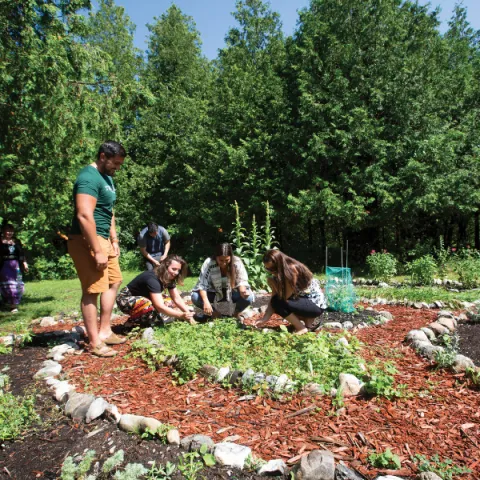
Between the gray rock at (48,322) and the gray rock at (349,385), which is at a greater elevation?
the gray rock at (349,385)

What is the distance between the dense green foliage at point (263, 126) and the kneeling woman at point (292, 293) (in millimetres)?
3489

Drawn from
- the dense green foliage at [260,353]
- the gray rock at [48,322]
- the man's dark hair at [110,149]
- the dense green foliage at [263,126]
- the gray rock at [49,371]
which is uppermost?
the dense green foliage at [263,126]

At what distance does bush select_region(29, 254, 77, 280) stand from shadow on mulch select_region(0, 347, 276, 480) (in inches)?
505

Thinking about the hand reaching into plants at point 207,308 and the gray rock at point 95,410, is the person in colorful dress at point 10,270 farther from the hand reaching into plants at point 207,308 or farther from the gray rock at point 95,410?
the gray rock at point 95,410

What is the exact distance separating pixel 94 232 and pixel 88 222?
9 cm

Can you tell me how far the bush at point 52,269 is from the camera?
1399 cm

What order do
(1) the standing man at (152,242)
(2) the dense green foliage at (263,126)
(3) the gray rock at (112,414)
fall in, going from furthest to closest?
(1) the standing man at (152,242), (2) the dense green foliage at (263,126), (3) the gray rock at (112,414)

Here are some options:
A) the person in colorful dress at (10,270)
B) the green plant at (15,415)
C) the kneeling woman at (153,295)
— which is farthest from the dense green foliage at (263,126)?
the green plant at (15,415)

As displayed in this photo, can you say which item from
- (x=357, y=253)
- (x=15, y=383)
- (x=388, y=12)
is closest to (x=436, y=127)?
(x=388, y=12)

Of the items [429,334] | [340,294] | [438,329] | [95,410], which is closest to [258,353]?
[95,410]

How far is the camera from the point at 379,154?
34.4 ft

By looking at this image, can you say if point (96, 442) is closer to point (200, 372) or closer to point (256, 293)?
point (200, 372)

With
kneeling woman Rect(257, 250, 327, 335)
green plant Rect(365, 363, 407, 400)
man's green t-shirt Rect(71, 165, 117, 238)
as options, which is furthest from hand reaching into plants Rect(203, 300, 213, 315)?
green plant Rect(365, 363, 407, 400)

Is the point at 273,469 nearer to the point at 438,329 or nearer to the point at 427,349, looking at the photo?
the point at 427,349
